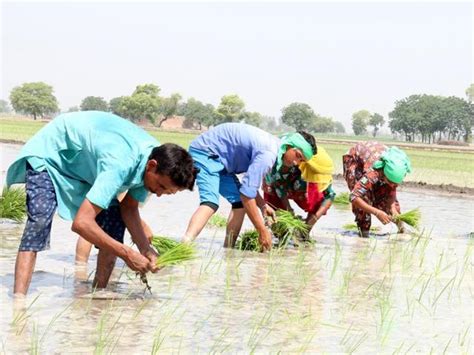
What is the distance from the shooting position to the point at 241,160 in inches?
250

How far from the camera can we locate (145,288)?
15.8 feet

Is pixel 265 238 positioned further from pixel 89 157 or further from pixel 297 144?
pixel 89 157

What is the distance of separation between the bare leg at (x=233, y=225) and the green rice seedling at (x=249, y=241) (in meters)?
0.08

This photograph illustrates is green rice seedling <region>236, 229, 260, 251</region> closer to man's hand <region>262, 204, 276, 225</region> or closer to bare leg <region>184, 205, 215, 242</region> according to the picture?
man's hand <region>262, 204, 276, 225</region>

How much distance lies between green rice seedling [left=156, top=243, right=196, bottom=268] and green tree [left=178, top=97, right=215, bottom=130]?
489 ft

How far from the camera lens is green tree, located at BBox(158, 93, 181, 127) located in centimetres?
14436

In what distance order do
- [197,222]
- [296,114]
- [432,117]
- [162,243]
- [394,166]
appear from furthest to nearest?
[296,114] → [432,117] → [394,166] → [162,243] → [197,222]

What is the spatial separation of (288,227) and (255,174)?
3.56 ft

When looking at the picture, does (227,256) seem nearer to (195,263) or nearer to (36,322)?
(195,263)

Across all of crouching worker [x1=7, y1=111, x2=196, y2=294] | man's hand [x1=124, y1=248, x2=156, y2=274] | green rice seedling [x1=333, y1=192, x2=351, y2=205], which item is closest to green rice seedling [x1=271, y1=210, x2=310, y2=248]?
crouching worker [x1=7, y1=111, x2=196, y2=294]

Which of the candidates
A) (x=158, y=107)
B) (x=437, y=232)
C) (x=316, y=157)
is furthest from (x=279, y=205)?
(x=158, y=107)

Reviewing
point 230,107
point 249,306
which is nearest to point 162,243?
point 249,306

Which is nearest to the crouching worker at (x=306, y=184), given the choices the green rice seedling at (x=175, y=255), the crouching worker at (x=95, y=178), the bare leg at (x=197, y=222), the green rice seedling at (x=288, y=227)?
the green rice seedling at (x=288, y=227)

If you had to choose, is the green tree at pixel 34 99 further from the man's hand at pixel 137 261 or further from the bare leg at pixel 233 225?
the man's hand at pixel 137 261
